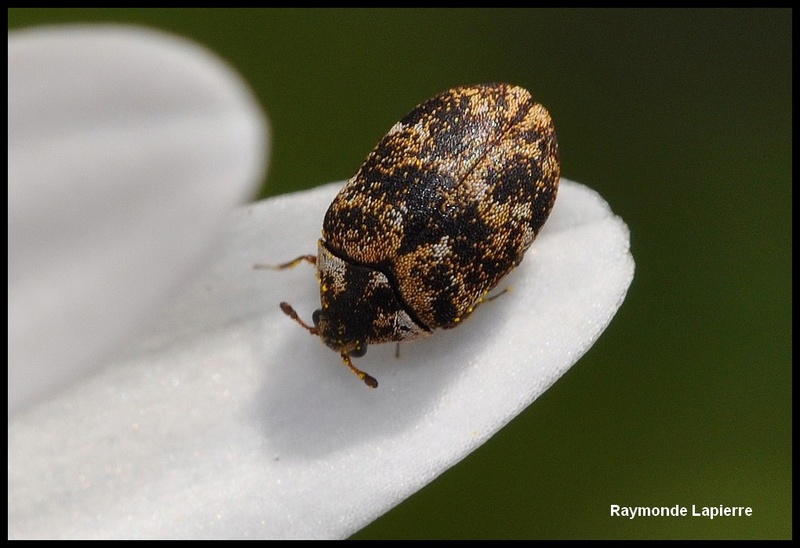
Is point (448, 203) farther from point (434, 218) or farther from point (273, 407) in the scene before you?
point (273, 407)

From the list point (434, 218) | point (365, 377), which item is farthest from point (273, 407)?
point (434, 218)

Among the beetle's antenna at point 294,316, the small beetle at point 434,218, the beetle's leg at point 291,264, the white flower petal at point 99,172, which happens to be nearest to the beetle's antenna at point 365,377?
the small beetle at point 434,218

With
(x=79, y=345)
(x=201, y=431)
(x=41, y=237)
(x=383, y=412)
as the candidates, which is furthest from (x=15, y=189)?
(x=383, y=412)

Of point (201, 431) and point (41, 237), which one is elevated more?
point (41, 237)

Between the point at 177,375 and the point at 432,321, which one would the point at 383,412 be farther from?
the point at 177,375

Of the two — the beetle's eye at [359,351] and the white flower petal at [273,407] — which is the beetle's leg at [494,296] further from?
the beetle's eye at [359,351]

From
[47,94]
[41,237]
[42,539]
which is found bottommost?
[42,539]

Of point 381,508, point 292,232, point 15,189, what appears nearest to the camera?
point 381,508
